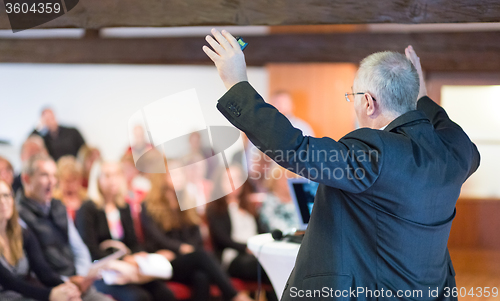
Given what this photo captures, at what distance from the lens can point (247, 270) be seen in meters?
3.12

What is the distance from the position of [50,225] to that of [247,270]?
53.2 inches

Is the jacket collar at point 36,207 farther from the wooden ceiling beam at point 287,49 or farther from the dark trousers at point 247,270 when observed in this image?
the wooden ceiling beam at point 287,49

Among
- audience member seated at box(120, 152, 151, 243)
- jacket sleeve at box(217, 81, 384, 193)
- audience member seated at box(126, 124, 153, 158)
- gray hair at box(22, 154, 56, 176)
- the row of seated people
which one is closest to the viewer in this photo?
jacket sleeve at box(217, 81, 384, 193)

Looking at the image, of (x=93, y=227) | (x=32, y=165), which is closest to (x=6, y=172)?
(x=32, y=165)

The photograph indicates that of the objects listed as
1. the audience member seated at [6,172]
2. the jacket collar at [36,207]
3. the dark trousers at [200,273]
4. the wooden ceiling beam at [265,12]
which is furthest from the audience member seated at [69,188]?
the wooden ceiling beam at [265,12]

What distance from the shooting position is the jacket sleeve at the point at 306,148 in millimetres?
872

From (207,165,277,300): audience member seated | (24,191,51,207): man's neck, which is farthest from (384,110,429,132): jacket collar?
(24,191,51,207): man's neck

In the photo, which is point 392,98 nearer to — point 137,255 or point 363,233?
point 363,233

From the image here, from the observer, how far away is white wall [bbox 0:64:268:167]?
16.3 feet

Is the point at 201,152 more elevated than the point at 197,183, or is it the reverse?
the point at 201,152

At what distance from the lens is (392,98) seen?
1035 mm

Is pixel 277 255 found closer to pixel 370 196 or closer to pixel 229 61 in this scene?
pixel 370 196

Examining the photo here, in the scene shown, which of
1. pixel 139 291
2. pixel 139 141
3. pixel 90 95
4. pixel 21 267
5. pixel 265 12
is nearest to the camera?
pixel 265 12

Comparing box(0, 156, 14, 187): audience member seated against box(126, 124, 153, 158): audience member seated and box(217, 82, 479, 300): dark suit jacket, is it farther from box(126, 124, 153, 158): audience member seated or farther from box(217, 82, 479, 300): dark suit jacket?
box(217, 82, 479, 300): dark suit jacket
